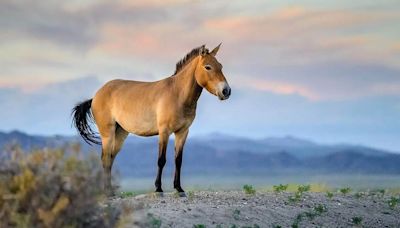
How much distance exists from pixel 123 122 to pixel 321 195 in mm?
4421

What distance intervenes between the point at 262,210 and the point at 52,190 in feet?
23.3

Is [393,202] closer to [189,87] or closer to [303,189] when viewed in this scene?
[303,189]

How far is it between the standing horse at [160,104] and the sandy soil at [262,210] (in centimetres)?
111

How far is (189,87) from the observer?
50.2 ft

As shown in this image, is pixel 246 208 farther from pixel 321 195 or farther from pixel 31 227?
pixel 31 227

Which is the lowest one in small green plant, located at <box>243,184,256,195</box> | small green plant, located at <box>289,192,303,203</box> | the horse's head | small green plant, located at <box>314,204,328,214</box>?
small green plant, located at <box>314,204,328,214</box>

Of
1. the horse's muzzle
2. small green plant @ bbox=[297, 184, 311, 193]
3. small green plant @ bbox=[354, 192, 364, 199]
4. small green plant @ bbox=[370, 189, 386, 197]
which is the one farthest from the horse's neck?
small green plant @ bbox=[370, 189, 386, 197]

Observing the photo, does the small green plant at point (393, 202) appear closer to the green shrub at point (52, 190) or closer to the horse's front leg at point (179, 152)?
the horse's front leg at point (179, 152)

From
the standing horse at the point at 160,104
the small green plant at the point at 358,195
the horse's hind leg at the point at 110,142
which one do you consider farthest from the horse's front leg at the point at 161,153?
the small green plant at the point at 358,195

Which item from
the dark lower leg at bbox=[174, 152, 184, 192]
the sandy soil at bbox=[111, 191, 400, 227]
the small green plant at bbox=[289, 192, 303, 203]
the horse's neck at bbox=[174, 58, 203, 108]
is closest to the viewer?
the sandy soil at bbox=[111, 191, 400, 227]

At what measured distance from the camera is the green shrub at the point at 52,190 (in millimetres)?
7578

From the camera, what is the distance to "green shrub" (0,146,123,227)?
7.58 meters

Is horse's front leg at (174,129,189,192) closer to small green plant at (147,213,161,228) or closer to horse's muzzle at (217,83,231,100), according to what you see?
horse's muzzle at (217,83,231,100)

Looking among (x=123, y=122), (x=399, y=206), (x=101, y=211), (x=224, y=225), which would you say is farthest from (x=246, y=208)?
(x=101, y=211)
